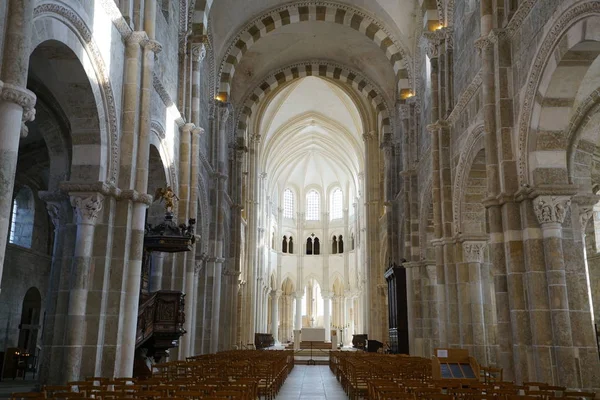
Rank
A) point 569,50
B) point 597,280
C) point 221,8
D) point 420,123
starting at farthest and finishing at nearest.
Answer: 1. point 221,8
2. point 420,123
3. point 597,280
4. point 569,50

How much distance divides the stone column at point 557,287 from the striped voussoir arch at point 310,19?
15831mm

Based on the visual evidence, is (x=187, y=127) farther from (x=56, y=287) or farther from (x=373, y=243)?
(x=373, y=243)

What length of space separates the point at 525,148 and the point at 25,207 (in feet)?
59.5

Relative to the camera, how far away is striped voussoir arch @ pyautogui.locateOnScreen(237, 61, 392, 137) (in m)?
31.6

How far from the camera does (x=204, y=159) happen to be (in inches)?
869

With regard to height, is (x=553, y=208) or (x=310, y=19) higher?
(x=310, y=19)


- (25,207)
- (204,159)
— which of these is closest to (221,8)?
(204,159)

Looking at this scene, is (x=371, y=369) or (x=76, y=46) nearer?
(x=76, y=46)

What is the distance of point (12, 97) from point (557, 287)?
964cm

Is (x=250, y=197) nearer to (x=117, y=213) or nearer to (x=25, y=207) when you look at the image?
(x=25, y=207)

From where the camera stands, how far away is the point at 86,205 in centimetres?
1145

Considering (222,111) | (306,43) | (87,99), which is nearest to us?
(87,99)

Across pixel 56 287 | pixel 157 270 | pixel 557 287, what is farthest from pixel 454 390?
pixel 157 270

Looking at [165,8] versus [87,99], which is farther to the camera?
[165,8]
